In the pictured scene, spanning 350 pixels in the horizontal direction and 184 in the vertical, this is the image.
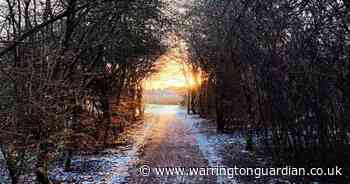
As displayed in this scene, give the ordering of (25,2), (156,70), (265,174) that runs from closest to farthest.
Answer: (25,2) → (265,174) → (156,70)

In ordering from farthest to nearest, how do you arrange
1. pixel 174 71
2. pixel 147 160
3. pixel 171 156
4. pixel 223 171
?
1. pixel 174 71
2. pixel 171 156
3. pixel 147 160
4. pixel 223 171

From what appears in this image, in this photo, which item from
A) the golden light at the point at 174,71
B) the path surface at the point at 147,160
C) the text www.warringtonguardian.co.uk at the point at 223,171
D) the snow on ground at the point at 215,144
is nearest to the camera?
the path surface at the point at 147,160

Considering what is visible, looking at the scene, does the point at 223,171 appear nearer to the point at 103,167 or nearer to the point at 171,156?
the point at 171,156

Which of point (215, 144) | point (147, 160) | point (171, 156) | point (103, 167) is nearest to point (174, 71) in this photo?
point (215, 144)

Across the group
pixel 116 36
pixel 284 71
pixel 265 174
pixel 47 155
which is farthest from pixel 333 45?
pixel 116 36

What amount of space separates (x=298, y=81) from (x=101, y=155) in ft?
30.6

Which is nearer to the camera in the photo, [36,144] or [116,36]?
[36,144]

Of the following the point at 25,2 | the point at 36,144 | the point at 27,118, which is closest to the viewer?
the point at 27,118

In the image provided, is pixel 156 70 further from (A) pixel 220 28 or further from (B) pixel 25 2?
(B) pixel 25 2

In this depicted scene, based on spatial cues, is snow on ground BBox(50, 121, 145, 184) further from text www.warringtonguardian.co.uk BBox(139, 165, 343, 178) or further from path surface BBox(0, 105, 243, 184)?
text www.warringtonguardian.co.uk BBox(139, 165, 343, 178)

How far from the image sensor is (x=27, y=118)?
729cm

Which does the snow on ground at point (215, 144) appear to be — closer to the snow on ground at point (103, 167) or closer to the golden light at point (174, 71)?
the snow on ground at point (103, 167)

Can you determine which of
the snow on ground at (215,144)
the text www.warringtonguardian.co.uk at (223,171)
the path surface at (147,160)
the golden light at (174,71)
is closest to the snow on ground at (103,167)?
the path surface at (147,160)

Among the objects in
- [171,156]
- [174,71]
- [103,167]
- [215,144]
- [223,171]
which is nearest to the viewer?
[223,171]
